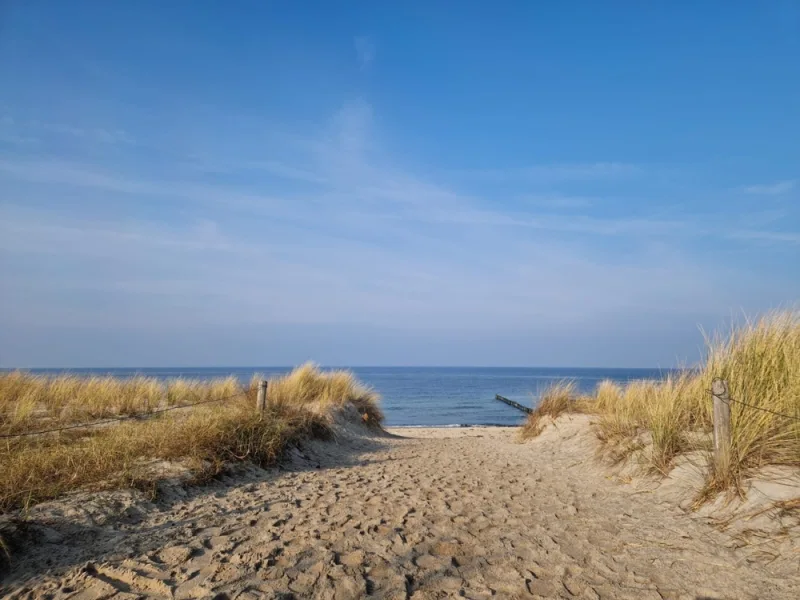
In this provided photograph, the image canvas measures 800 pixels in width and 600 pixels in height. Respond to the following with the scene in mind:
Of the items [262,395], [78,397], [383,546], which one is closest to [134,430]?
[262,395]

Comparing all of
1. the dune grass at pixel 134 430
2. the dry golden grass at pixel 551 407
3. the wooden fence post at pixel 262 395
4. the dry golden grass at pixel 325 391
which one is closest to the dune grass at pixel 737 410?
the dry golden grass at pixel 551 407

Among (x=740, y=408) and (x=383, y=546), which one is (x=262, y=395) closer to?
(x=383, y=546)

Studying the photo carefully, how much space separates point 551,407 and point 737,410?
22.4 ft

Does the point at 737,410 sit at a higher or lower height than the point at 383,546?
higher

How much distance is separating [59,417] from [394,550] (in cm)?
735

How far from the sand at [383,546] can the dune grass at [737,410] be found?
2.29 ft

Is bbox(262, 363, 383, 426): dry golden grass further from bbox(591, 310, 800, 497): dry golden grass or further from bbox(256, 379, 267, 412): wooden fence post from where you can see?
bbox(591, 310, 800, 497): dry golden grass

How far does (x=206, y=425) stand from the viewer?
6.43 m

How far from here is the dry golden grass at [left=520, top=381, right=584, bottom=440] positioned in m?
11.5

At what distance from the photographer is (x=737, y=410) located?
5004 mm

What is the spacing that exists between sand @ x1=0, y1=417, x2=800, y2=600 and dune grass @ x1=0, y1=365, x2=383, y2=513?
1.16 ft

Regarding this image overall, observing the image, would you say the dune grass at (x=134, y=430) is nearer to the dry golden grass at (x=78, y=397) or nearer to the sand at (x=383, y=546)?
the dry golden grass at (x=78, y=397)

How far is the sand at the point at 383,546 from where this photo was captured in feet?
10.3

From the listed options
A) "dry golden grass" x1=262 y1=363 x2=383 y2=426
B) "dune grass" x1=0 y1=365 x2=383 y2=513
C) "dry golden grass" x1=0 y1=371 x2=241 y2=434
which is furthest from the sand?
"dry golden grass" x1=262 y1=363 x2=383 y2=426
